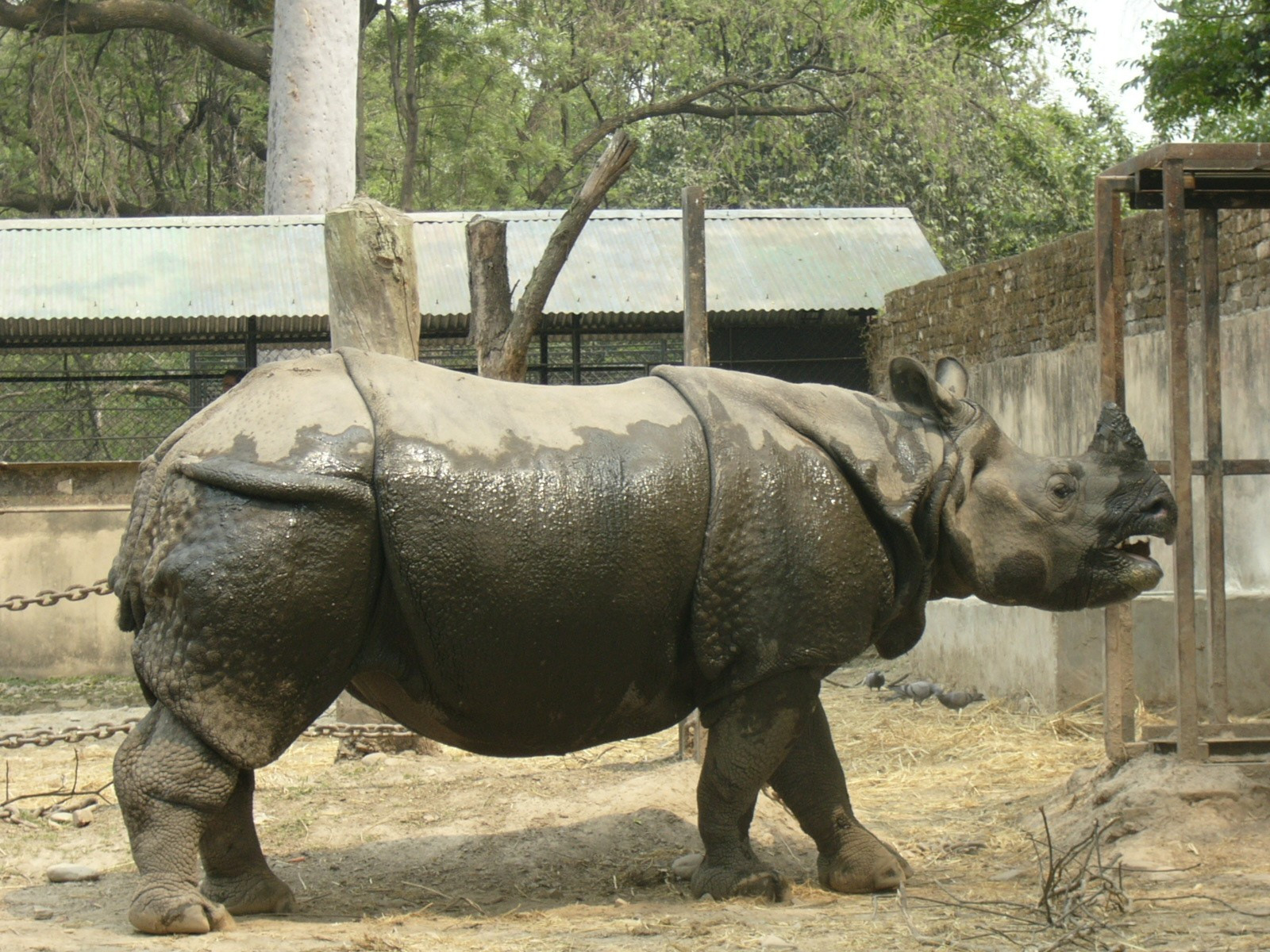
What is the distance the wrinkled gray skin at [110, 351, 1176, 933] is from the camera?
15.1ft

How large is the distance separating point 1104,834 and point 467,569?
Answer: 2733mm

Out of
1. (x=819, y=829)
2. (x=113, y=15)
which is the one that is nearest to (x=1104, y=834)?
(x=819, y=829)

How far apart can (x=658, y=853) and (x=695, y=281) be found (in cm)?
311

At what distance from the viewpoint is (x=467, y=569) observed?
473 centimetres

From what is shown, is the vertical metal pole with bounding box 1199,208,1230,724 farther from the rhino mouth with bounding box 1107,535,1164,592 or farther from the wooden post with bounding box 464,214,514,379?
the wooden post with bounding box 464,214,514,379

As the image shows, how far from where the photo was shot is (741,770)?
202 inches

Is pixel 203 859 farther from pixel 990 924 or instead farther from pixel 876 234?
pixel 876 234

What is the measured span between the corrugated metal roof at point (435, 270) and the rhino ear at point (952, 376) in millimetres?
7258

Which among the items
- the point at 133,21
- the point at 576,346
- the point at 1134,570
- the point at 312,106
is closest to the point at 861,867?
the point at 1134,570

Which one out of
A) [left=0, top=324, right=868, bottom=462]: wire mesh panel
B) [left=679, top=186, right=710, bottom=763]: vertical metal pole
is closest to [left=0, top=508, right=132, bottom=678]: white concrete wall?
[left=0, top=324, right=868, bottom=462]: wire mesh panel

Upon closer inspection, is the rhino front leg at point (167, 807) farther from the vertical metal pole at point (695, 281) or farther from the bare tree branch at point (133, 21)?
the bare tree branch at point (133, 21)

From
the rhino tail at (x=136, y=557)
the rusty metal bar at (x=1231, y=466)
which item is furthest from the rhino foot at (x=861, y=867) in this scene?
the rhino tail at (x=136, y=557)

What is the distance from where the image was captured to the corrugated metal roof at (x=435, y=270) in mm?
13180

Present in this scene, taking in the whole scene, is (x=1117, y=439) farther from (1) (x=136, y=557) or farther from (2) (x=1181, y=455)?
(1) (x=136, y=557)
